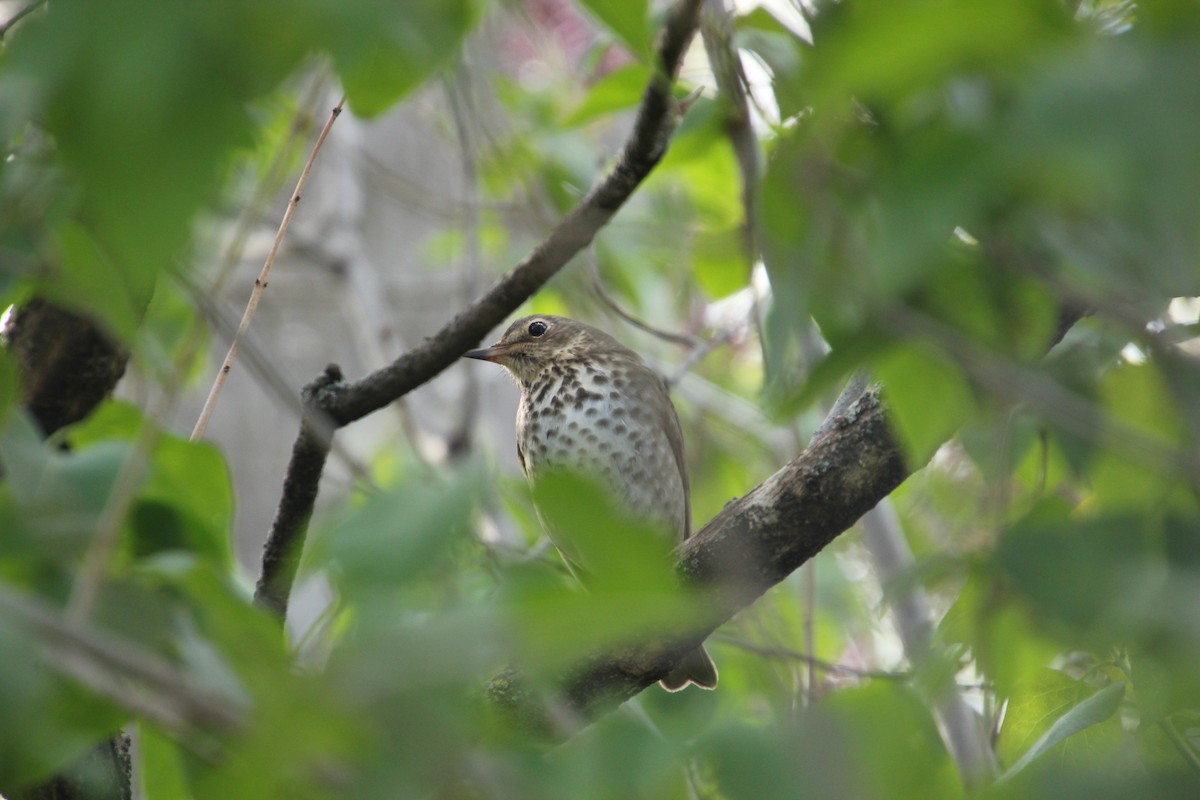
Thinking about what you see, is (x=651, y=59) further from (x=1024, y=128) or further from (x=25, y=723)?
(x=25, y=723)

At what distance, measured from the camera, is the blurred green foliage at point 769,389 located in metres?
0.71

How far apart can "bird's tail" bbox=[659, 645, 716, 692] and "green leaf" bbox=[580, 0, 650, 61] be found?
2235 millimetres

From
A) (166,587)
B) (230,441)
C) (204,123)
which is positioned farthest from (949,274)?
(230,441)

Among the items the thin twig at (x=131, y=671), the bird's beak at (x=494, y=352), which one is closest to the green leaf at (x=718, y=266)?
the bird's beak at (x=494, y=352)

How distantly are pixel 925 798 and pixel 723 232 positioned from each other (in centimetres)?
267

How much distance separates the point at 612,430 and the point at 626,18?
244 centimetres

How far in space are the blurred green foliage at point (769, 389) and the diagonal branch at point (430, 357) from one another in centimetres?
71

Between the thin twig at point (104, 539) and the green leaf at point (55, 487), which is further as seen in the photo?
the green leaf at point (55, 487)

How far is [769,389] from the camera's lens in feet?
4.16

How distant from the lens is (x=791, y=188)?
0.92 meters

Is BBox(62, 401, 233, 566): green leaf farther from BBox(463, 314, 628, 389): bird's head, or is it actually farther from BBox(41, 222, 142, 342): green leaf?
BBox(463, 314, 628, 389): bird's head

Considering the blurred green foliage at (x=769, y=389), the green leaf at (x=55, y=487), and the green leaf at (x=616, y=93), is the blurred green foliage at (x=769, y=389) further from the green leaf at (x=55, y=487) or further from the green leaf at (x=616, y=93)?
the green leaf at (x=616, y=93)

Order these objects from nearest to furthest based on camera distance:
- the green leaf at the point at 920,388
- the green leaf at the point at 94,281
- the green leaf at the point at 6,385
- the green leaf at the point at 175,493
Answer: the green leaf at the point at 94,281
the green leaf at the point at 920,388
the green leaf at the point at 6,385
the green leaf at the point at 175,493

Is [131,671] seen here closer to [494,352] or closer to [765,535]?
[765,535]
